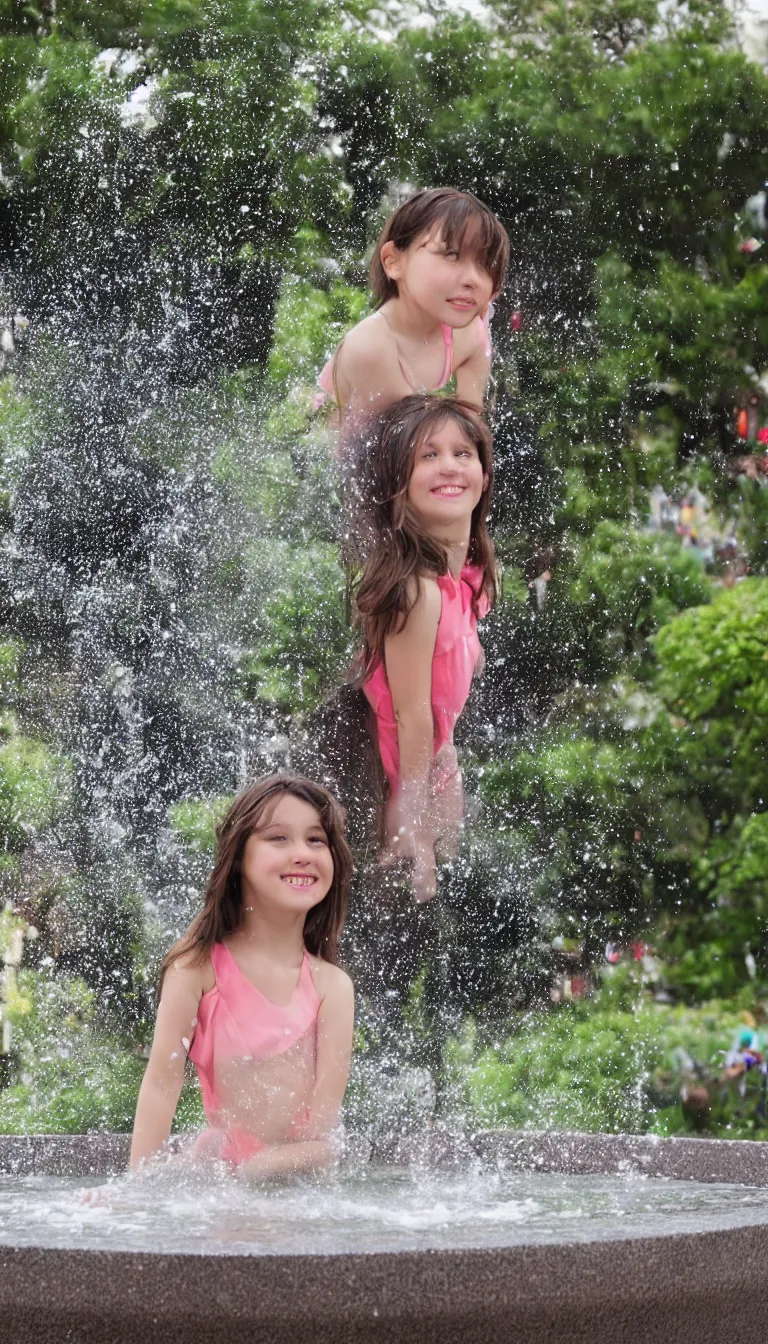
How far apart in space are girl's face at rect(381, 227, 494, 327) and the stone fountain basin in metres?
1.27

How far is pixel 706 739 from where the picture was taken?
608 cm

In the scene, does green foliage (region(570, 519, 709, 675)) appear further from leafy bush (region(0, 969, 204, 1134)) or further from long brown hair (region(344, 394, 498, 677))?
long brown hair (region(344, 394, 498, 677))

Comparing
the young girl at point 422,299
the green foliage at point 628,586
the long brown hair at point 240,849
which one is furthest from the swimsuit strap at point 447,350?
the green foliage at point 628,586

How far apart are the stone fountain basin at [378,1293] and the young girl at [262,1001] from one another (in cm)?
61

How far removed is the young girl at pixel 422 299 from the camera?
7.43 feet

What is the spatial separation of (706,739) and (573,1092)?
1.34 metres

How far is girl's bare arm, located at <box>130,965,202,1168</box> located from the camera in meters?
2.07

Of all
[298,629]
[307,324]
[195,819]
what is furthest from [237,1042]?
[307,324]

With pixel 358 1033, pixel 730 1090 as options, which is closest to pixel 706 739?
pixel 730 1090

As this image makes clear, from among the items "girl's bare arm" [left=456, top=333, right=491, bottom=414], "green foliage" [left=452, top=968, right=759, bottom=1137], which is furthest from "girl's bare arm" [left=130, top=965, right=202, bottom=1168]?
"green foliage" [left=452, top=968, right=759, bottom=1137]

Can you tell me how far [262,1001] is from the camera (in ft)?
6.86

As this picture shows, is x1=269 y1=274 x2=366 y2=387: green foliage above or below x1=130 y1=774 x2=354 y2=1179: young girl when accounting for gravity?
above

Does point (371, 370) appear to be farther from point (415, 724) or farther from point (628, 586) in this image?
point (628, 586)

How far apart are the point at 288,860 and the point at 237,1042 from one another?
0.23 m
